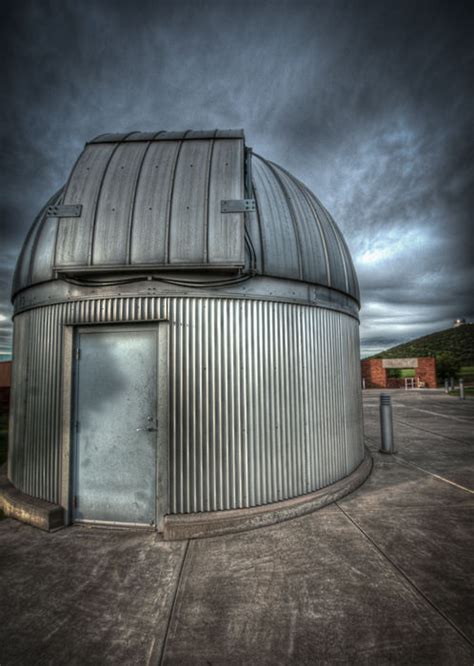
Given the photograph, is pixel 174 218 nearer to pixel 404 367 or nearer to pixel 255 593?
pixel 255 593

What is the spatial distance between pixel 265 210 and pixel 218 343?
237 cm

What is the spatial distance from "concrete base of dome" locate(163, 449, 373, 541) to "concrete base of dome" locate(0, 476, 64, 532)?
5.42 ft

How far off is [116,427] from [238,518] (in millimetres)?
2106

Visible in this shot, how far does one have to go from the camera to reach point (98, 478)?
461 centimetres

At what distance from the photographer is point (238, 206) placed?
466cm

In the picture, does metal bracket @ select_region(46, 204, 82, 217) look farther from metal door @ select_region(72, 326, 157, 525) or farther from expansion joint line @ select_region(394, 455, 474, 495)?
expansion joint line @ select_region(394, 455, 474, 495)

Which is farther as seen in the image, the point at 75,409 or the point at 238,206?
the point at 75,409

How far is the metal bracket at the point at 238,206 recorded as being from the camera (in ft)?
15.2

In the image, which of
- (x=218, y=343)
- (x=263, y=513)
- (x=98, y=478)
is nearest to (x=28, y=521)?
(x=98, y=478)

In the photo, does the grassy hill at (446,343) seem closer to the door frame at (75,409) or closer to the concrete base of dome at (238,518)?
the concrete base of dome at (238,518)

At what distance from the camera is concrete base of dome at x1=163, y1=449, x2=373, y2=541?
13.4ft

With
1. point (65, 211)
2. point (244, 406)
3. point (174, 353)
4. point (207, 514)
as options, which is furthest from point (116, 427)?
point (65, 211)

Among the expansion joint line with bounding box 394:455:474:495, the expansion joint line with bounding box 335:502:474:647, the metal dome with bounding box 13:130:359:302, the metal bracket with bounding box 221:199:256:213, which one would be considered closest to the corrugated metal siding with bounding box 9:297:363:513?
the metal dome with bounding box 13:130:359:302

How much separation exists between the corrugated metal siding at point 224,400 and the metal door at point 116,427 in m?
0.33
